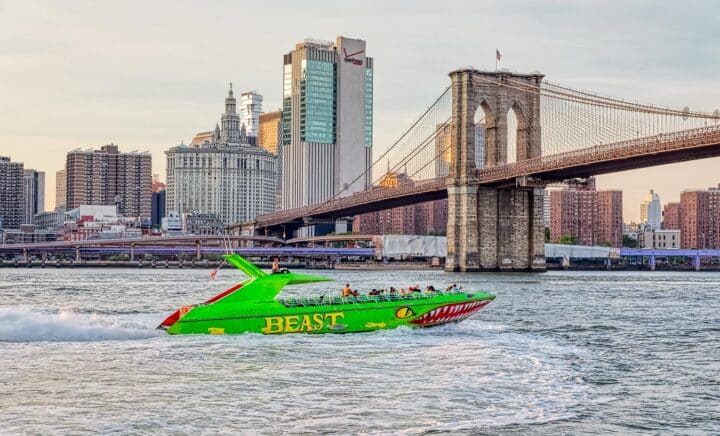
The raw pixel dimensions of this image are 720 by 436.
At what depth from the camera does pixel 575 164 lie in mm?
73375

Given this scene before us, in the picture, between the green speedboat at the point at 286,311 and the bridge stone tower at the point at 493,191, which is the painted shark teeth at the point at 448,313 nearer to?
the green speedboat at the point at 286,311

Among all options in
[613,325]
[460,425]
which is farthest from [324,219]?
[460,425]

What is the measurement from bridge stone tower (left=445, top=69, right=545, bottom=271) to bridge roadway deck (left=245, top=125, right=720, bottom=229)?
1.85 meters

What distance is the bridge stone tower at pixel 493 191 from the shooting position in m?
86.4

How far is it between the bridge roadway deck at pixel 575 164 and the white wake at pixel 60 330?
42.5 m

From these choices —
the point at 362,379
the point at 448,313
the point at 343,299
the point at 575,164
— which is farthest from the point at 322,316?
the point at 575,164

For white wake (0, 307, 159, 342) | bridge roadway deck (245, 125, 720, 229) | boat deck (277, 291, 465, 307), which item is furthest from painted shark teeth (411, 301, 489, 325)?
bridge roadway deck (245, 125, 720, 229)

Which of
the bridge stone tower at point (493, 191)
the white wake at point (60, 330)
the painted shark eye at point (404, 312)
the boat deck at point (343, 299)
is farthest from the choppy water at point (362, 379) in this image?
the bridge stone tower at point (493, 191)

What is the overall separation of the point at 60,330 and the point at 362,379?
32.2 ft

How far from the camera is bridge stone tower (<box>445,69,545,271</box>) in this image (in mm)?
86375

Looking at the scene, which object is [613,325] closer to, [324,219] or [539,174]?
[539,174]

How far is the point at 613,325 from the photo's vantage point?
34.1 m

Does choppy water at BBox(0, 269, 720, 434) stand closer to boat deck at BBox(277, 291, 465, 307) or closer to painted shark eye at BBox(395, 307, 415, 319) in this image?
painted shark eye at BBox(395, 307, 415, 319)

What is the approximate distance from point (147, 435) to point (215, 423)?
1.25 meters
